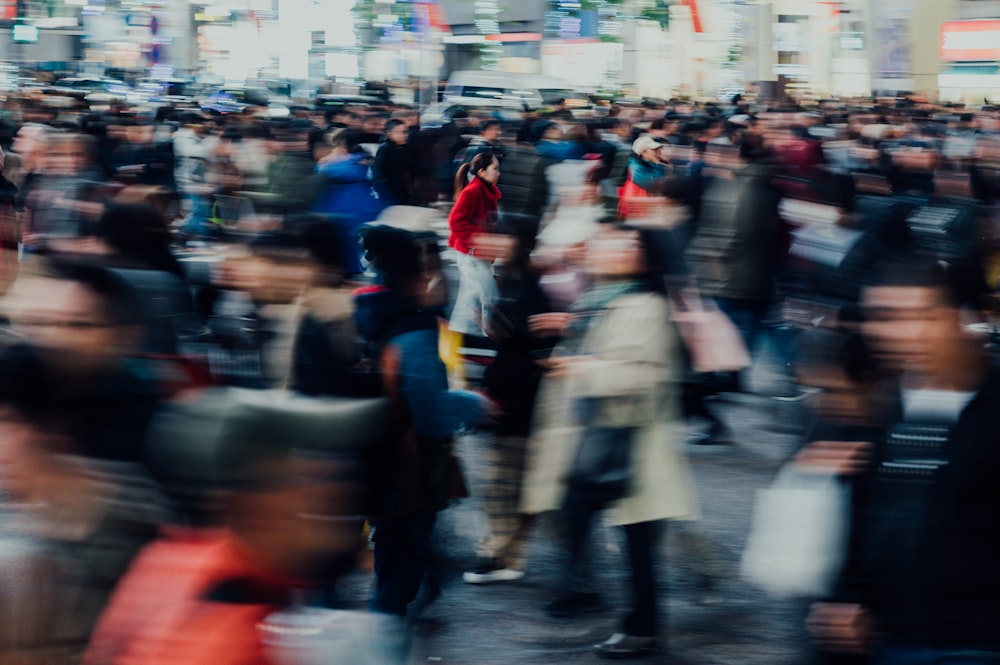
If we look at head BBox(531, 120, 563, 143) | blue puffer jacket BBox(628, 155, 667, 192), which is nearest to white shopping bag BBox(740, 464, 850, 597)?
blue puffer jacket BBox(628, 155, 667, 192)

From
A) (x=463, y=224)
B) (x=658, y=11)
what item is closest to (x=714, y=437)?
(x=463, y=224)

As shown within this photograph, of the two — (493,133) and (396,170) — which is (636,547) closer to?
(396,170)

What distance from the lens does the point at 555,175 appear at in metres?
14.5

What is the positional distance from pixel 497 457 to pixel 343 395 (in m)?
2.10

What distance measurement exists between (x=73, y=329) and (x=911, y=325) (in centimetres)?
209

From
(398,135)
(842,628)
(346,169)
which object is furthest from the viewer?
(398,135)

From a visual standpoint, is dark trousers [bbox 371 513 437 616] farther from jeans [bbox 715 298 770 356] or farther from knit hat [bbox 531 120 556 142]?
knit hat [bbox 531 120 556 142]

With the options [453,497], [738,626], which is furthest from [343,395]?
[738,626]

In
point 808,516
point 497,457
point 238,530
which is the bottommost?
point 497,457

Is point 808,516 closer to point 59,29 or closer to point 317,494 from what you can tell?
point 317,494

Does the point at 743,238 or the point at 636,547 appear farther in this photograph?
the point at 743,238

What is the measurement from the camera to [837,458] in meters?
3.90

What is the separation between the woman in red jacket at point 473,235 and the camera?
344 inches

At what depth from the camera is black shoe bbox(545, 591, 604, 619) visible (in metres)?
6.25
